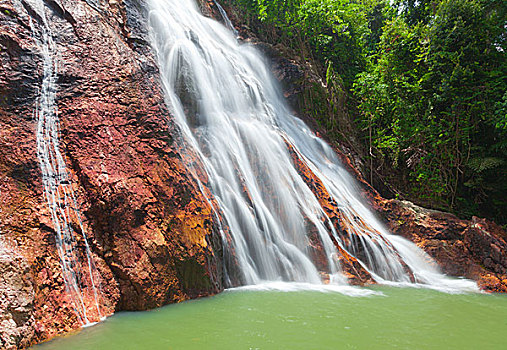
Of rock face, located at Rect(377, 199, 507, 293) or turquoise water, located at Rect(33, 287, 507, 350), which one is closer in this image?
turquoise water, located at Rect(33, 287, 507, 350)

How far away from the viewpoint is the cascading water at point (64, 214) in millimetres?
3314

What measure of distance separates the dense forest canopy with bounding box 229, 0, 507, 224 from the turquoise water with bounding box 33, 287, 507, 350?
6037 mm

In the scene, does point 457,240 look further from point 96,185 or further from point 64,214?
point 64,214

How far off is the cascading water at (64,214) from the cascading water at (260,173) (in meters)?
2.06

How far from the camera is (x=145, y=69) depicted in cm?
579

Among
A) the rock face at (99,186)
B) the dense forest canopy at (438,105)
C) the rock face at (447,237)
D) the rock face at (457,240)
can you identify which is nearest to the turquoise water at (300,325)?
the rock face at (99,186)

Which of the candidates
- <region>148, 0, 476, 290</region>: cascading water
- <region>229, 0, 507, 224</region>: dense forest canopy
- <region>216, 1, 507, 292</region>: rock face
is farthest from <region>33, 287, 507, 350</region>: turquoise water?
<region>229, 0, 507, 224</region>: dense forest canopy

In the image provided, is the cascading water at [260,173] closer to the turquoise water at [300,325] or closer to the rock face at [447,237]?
the rock face at [447,237]

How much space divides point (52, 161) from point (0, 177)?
0.61 metres

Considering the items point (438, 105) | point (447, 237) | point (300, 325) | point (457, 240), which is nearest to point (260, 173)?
point (300, 325)

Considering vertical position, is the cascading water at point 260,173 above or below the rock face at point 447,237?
above

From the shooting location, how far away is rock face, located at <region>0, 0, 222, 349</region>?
3.06 metres

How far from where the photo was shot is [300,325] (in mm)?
3211

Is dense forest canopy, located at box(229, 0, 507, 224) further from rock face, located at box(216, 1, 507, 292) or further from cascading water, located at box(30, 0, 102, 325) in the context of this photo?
cascading water, located at box(30, 0, 102, 325)
